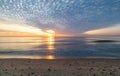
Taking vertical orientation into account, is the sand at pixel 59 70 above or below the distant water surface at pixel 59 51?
above

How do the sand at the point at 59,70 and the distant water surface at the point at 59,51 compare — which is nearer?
the sand at the point at 59,70

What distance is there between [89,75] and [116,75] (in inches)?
66.9

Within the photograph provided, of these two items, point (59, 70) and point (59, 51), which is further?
point (59, 51)

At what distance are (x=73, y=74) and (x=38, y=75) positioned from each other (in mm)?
2294

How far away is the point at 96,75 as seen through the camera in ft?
37.7

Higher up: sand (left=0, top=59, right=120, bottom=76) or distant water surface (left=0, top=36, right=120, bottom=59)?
sand (left=0, top=59, right=120, bottom=76)

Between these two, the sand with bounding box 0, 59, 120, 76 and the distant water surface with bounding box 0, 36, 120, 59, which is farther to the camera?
the distant water surface with bounding box 0, 36, 120, 59

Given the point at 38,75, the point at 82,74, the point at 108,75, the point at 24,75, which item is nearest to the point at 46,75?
the point at 38,75

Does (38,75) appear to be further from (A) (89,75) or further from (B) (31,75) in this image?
(A) (89,75)

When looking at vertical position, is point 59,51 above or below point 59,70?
below

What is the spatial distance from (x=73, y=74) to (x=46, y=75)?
70.3 inches

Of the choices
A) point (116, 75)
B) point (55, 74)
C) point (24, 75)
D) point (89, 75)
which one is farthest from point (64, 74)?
point (116, 75)

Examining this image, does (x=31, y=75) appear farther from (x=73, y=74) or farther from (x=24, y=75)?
(x=73, y=74)

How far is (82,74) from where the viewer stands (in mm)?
11781
